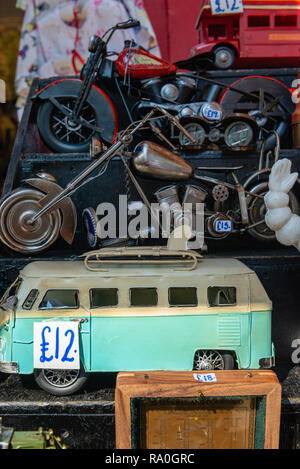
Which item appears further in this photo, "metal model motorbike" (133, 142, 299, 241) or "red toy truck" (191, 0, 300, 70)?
"red toy truck" (191, 0, 300, 70)

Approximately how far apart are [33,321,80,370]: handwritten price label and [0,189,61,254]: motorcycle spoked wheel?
0.53m

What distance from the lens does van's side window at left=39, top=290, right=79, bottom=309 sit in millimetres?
1977

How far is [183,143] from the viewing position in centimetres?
263

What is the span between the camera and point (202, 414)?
1.80 m

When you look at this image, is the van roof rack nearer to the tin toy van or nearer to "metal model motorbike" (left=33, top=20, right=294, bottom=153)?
the tin toy van

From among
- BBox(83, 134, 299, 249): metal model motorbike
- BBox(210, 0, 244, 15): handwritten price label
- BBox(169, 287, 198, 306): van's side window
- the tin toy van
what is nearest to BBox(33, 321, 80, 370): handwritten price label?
the tin toy van

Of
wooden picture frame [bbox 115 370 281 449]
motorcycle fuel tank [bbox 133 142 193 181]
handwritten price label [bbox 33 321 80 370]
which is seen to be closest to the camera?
wooden picture frame [bbox 115 370 281 449]

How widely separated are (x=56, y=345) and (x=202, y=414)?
63cm

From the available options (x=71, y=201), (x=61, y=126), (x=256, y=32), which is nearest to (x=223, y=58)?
(x=256, y=32)

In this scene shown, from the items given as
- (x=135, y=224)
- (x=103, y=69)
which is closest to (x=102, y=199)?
(x=135, y=224)

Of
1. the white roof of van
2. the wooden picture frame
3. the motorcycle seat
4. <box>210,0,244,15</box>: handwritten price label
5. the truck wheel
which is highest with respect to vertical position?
<box>210,0,244,15</box>: handwritten price label

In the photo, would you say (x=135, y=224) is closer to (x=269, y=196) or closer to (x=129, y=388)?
(x=269, y=196)

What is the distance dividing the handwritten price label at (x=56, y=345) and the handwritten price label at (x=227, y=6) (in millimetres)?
2065

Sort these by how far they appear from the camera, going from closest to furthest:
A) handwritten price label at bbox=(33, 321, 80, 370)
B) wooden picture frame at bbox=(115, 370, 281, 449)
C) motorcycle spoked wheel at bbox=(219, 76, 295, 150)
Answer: wooden picture frame at bbox=(115, 370, 281, 449), handwritten price label at bbox=(33, 321, 80, 370), motorcycle spoked wheel at bbox=(219, 76, 295, 150)
